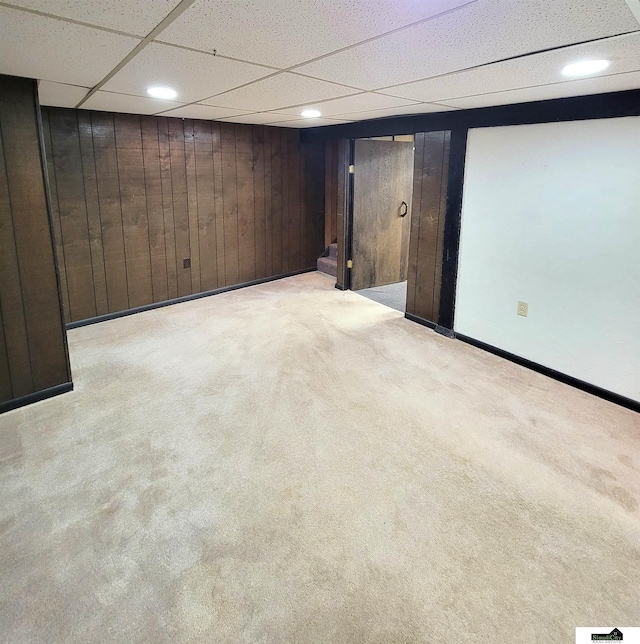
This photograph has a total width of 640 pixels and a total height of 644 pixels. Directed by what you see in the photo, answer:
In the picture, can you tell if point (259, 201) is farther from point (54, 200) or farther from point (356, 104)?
point (356, 104)

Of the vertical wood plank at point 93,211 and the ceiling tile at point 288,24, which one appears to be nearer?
the ceiling tile at point 288,24

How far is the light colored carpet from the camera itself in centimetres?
523

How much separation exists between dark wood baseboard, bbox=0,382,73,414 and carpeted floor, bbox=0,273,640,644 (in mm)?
88

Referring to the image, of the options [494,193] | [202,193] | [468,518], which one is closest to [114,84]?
[202,193]

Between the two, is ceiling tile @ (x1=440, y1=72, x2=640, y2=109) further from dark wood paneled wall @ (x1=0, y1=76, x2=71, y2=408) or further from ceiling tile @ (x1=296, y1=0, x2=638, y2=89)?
dark wood paneled wall @ (x1=0, y1=76, x2=71, y2=408)

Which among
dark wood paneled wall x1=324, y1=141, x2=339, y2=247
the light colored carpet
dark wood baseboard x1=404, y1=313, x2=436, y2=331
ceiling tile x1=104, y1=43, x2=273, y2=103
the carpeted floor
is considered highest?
ceiling tile x1=104, y1=43, x2=273, y2=103

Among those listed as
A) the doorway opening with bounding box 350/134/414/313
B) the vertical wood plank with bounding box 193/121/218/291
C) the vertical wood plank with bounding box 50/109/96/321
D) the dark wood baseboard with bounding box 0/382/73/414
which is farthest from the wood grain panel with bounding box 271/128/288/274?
the dark wood baseboard with bounding box 0/382/73/414

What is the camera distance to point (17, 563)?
180 cm

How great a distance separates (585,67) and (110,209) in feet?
13.3

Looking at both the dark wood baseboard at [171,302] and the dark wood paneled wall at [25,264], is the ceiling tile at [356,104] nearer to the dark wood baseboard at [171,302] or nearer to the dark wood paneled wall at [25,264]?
the dark wood paneled wall at [25,264]

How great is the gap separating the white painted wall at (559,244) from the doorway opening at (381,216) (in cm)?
152

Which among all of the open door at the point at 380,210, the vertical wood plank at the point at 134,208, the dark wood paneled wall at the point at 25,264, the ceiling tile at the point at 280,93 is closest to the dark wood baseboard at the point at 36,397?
the dark wood paneled wall at the point at 25,264

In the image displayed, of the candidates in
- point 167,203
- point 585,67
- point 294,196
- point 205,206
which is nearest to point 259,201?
point 294,196

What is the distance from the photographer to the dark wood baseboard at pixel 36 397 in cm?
292
